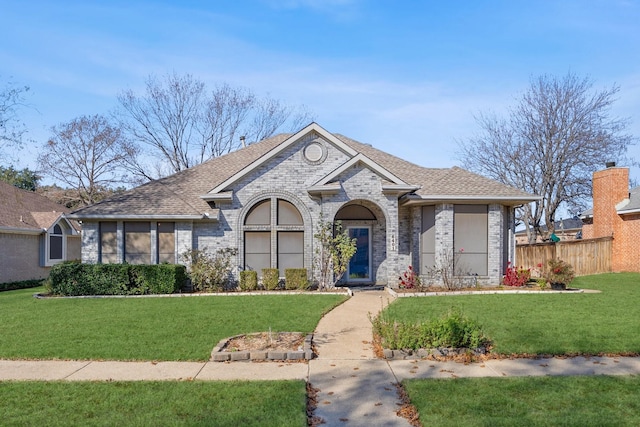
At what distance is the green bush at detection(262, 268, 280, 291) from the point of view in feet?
55.3

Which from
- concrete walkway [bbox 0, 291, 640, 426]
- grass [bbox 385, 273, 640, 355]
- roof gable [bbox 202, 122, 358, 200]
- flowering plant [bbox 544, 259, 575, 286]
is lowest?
concrete walkway [bbox 0, 291, 640, 426]

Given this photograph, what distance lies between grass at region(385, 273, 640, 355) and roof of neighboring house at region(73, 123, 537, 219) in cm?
406

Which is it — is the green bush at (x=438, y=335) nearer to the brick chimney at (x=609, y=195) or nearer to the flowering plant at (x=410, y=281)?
the flowering plant at (x=410, y=281)

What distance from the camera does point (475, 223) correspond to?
17375 mm

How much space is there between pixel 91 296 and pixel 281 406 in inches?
491

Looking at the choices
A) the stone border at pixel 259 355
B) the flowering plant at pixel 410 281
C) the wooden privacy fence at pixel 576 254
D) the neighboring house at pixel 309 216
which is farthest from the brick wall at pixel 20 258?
the wooden privacy fence at pixel 576 254

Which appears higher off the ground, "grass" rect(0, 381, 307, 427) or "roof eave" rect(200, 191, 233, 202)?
"roof eave" rect(200, 191, 233, 202)

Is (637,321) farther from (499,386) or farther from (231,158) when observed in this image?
(231,158)

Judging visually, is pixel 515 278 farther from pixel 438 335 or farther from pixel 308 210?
pixel 438 335

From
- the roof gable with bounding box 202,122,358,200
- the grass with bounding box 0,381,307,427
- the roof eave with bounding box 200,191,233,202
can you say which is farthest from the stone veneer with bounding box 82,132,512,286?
the grass with bounding box 0,381,307,427

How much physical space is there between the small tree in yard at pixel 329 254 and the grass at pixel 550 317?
3.11m

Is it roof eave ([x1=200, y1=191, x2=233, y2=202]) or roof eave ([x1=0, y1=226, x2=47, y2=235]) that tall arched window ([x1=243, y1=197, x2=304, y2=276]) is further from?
roof eave ([x1=0, y1=226, x2=47, y2=235])

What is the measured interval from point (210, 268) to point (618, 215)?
20.0m

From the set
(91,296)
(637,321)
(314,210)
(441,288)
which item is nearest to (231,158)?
(314,210)
